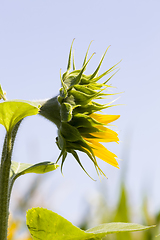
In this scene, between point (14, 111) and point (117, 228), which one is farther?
point (14, 111)

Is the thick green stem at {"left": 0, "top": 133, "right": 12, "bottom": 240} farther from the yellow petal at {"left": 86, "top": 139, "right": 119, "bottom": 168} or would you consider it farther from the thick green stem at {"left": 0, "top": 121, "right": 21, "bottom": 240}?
the yellow petal at {"left": 86, "top": 139, "right": 119, "bottom": 168}

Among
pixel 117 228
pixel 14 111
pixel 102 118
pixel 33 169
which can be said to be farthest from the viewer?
pixel 102 118

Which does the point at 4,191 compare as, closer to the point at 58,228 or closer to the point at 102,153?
the point at 58,228

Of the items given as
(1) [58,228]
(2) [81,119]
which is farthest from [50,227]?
(2) [81,119]

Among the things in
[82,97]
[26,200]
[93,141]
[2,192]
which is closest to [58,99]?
[82,97]

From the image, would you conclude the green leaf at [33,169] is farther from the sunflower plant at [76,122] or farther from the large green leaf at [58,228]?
the large green leaf at [58,228]

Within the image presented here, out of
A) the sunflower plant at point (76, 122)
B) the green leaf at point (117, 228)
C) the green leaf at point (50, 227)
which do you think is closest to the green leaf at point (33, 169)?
the sunflower plant at point (76, 122)

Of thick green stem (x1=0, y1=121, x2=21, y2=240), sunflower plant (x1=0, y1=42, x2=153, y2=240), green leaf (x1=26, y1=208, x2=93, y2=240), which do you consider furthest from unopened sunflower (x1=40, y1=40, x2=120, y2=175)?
green leaf (x1=26, y1=208, x2=93, y2=240)
